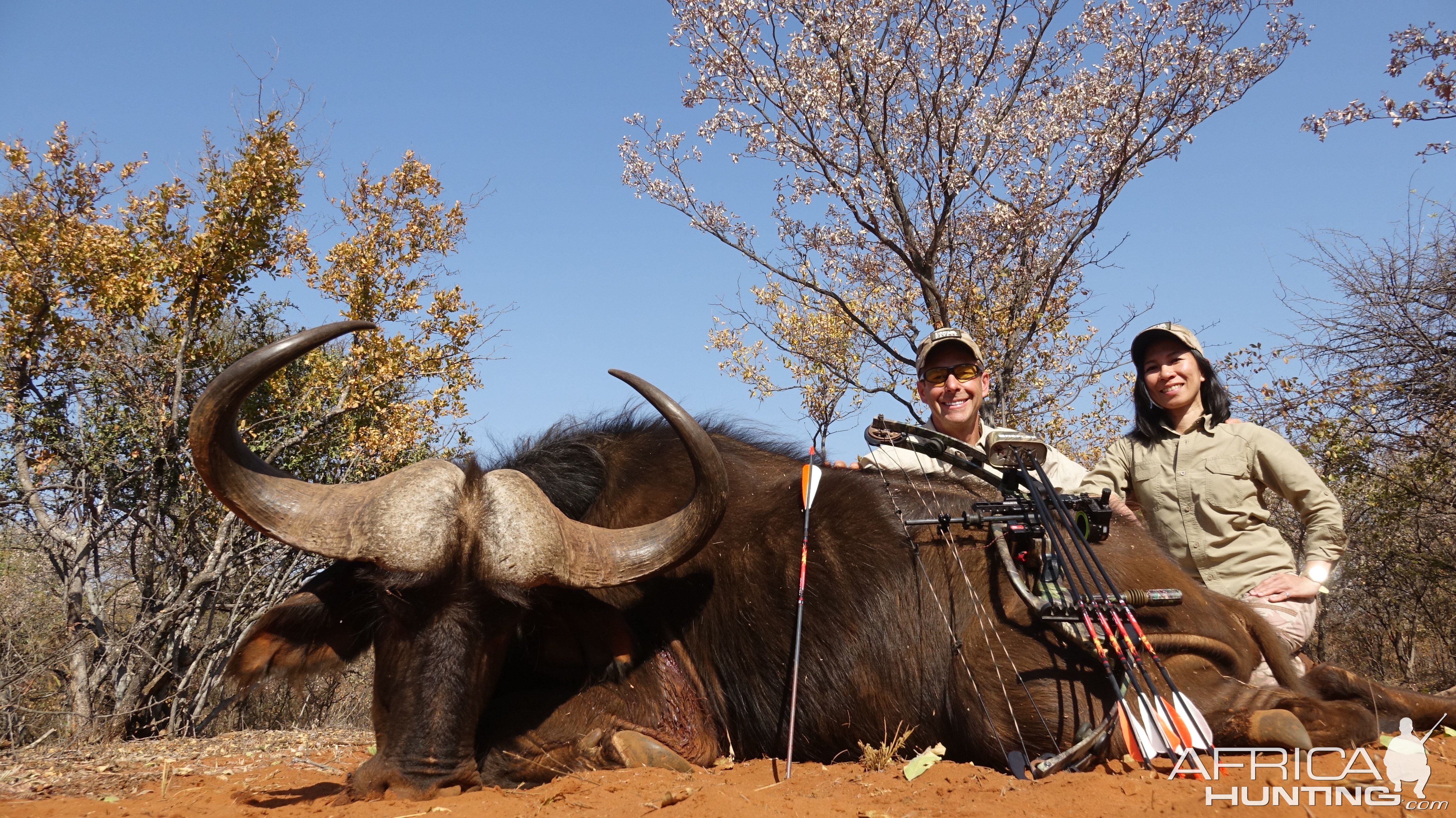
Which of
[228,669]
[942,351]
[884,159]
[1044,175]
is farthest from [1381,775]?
[1044,175]

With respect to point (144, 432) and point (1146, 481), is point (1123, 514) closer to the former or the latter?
point (1146, 481)

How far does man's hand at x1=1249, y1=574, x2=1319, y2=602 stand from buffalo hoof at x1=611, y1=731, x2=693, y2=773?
296 centimetres

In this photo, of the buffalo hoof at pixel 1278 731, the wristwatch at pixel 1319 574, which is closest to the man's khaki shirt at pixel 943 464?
the wristwatch at pixel 1319 574

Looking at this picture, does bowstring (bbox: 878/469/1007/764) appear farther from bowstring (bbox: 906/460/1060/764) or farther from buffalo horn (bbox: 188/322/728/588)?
buffalo horn (bbox: 188/322/728/588)

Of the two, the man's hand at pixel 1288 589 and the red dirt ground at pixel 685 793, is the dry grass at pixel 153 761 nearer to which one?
the red dirt ground at pixel 685 793

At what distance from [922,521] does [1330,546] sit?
221 cm

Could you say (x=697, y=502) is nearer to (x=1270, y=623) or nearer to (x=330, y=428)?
(x=1270, y=623)

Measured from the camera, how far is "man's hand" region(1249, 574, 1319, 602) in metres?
4.32

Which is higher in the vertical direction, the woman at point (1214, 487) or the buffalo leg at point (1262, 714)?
the woman at point (1214, 487)

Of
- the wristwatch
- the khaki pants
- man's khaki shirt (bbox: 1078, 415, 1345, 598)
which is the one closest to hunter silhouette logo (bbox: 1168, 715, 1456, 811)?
the khaki pants

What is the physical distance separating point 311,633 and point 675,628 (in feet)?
5.63

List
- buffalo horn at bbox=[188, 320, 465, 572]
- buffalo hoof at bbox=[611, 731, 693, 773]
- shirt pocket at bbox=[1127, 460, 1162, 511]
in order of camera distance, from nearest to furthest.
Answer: buffalo horn at bbox=[188, 320, 465, 572] → buffalo hoof at bbox=[611, 731, 693, 773] → shirt pocket at bbox=[1127, 460, 1162, 511]

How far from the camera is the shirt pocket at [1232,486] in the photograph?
4.65 m

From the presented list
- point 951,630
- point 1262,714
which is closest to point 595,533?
point 951,630
